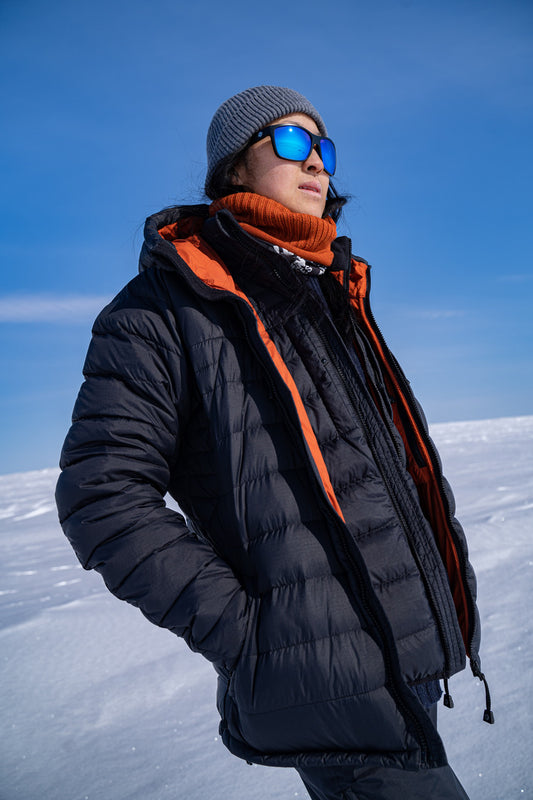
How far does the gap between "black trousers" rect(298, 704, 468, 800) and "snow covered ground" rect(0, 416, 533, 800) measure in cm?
103

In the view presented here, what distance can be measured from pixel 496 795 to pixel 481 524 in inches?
117

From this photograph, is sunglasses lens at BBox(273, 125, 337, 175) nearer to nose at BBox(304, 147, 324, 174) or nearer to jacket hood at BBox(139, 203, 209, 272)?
nose at BBox(304, 147, 324, 174)

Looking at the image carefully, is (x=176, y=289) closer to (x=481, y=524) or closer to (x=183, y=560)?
(x=183, y=560)

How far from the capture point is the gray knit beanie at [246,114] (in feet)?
5.59

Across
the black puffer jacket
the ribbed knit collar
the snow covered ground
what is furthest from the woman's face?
the snow covered ground

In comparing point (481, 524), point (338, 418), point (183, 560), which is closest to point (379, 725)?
point (183, 560)

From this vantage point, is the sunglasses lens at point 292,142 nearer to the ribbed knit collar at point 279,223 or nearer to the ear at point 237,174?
the ear at point 237,174

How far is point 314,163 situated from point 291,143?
98mm

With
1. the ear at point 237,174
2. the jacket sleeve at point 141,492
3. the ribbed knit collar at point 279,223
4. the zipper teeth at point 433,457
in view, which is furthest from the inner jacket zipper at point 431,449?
the jacket sleeve at point 141,492

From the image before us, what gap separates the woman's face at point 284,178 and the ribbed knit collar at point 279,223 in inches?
5.0

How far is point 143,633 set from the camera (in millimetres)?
3369

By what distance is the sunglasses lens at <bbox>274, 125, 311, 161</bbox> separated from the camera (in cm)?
164

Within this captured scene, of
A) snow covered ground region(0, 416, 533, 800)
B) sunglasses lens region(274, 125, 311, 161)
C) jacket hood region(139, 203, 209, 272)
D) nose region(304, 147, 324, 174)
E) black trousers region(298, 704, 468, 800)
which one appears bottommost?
snow covered ground region(0, 416, 533, 800)

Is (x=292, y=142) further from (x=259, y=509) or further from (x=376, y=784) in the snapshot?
(x=376, y=784)
